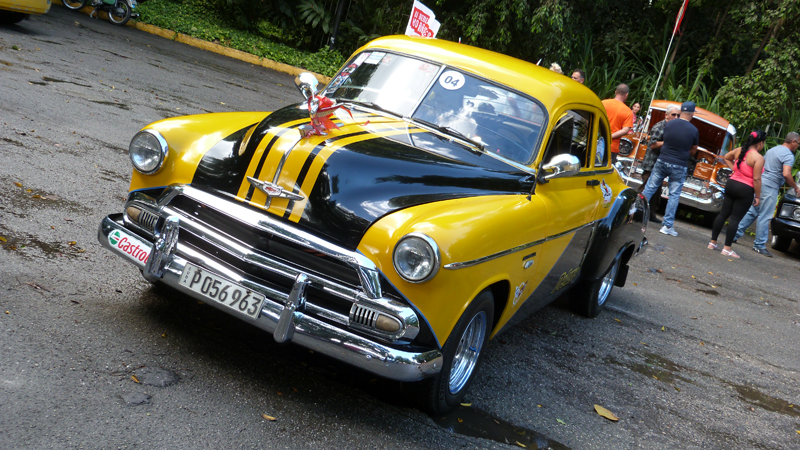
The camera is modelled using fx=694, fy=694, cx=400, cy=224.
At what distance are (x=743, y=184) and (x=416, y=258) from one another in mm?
8605

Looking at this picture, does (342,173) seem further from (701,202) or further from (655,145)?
(701,202)

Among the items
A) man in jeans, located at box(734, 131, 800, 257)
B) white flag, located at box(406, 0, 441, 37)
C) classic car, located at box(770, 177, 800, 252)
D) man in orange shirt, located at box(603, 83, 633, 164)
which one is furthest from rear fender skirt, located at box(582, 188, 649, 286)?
classic car, located at box(770, 177, 800, 252)

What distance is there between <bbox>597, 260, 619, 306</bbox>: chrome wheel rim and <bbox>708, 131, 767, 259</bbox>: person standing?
16.1 feet

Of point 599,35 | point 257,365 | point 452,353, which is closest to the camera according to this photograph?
point 452,353

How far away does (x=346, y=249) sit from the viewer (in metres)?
3.20

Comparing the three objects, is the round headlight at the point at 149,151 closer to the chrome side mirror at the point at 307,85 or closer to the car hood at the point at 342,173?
the car hood at the point at 342,173

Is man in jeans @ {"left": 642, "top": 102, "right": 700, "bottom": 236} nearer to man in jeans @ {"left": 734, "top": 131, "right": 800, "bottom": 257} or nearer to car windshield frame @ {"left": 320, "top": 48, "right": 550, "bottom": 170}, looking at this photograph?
man in jeans @ {"left": 734, "top": 131, "right": 800, "bottom": 257}

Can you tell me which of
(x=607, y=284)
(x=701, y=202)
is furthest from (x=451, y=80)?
(x=701, y=202)

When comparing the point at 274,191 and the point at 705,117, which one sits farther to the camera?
the point at 705,117

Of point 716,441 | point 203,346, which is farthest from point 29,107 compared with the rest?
point 716,441

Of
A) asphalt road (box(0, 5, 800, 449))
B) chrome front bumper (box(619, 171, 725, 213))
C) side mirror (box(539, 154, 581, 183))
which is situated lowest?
asphalt road (box(0, 5, 800, 449))

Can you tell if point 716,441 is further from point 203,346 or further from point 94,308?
point 94,308

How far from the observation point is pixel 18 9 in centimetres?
1195

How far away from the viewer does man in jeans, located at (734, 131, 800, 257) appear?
10.8m
